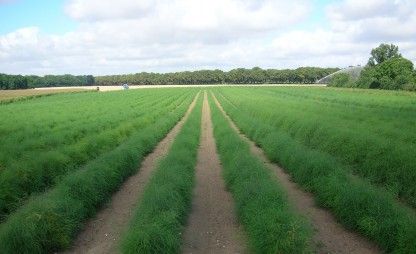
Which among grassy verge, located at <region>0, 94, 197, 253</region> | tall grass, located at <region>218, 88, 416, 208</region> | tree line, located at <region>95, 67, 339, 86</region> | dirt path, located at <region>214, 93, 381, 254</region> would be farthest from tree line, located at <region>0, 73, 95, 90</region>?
dirt path, located at <region>214, 93, 381, 254</region>

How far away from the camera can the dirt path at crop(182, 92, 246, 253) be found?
8.12m

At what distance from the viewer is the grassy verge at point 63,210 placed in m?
7.60

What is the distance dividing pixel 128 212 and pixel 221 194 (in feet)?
8.90

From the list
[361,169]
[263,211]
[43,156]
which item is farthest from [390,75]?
[263,211]

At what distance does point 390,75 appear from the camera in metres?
72.8

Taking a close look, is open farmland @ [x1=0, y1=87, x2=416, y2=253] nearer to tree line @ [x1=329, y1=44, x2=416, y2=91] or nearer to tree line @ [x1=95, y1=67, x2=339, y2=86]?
tree line @ [x1=329, y1=44, x2=416, y2=91]

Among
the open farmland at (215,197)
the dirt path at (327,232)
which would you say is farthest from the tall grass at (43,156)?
the dirt path at (327,232)

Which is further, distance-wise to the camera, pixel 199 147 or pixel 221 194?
pixel 199 147

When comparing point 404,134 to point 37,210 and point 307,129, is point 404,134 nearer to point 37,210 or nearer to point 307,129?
point 307,129

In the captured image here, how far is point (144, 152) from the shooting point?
1709 centimetres

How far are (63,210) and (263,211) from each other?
4.29 meters

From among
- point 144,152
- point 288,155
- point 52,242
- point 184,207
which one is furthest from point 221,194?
point 144,152

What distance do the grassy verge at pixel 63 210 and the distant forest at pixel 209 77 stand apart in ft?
440

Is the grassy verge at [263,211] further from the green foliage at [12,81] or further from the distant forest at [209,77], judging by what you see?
the distant forest at [209,77]
